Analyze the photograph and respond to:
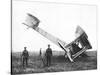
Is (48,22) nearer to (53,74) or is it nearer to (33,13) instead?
(33,13)

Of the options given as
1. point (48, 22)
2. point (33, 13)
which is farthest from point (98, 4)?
point (33, 13)

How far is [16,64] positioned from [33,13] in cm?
59

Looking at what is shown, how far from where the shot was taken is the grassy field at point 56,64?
1953mm

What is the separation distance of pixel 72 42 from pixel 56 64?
1.05 ft

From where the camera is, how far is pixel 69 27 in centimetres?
213

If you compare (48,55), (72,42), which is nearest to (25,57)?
(48,55)

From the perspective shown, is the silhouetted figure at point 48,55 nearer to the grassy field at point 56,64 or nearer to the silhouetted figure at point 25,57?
the grassy field at point 56,64

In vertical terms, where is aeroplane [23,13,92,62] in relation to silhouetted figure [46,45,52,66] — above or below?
above

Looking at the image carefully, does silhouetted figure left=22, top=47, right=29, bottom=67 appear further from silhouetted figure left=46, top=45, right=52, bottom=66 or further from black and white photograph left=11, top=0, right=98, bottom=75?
silhouetted figure left=46, top=45, right=52, bottom=66

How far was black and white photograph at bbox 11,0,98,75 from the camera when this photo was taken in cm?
197

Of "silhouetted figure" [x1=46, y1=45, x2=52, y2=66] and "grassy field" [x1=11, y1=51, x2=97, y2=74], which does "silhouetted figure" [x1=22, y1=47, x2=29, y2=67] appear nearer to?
"grassy field" [x1=11, y1=51, x2=97, y2=74]

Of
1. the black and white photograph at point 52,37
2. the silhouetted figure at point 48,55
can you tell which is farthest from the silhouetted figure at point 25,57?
the silhouetted figure at point 48,55

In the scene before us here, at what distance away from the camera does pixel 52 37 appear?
2074mm

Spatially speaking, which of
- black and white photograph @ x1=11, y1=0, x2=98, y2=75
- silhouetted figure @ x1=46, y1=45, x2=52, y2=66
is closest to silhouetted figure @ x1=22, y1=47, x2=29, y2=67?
black and white photograph @ x1=11, y1=0, x2=98, y2=75
